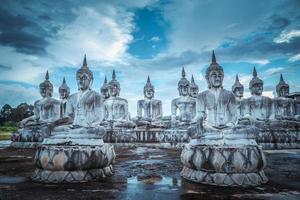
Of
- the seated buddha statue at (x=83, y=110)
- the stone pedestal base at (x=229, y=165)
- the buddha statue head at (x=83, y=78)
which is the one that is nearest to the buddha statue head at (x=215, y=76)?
the stone pedestal base at (x=229, y=165)

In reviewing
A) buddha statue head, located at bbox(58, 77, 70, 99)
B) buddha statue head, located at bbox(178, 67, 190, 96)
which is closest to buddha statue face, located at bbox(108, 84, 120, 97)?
buddha statue head, located at bbox(58, 77, 70, 99)

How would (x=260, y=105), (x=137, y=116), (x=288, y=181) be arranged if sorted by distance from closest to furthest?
(x=288, y=181)
(x=260, y=105)
(x=137, y=116)

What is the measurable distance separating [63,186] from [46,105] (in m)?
10.3

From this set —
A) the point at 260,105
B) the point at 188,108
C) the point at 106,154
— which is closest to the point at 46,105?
the point at 188,108

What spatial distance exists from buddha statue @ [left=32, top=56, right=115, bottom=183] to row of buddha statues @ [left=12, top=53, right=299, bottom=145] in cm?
2

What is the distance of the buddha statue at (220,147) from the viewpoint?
12.9ft

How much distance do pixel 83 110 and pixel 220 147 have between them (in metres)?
2.93

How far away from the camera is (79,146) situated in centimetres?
438

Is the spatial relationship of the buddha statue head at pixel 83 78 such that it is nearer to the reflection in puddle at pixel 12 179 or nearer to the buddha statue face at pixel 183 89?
the reflection in puddle at pixel 12 179

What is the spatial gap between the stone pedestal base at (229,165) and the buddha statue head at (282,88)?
13345mm

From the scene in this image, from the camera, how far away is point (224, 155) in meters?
4.00

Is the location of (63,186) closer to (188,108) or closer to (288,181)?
(288,181)

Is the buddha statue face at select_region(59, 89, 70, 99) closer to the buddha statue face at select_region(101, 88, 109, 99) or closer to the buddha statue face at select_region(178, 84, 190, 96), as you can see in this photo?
the buddha statue face at select_region(101, 88, 109, 99)

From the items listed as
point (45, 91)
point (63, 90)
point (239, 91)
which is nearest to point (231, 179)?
point (45, 91)
